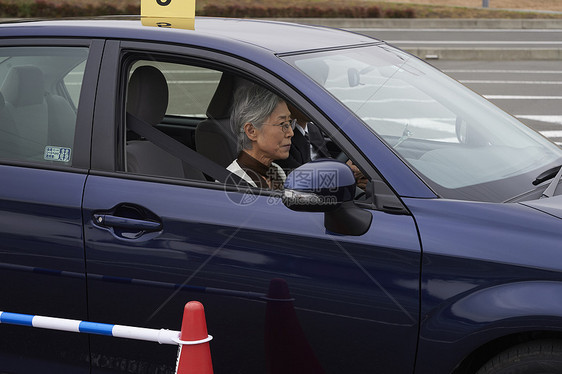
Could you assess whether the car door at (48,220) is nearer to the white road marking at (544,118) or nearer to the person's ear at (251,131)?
the person's ear at (251,131)

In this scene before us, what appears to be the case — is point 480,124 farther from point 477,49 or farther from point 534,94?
point 477,49

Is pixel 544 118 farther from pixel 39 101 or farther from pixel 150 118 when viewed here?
pixel 39 101

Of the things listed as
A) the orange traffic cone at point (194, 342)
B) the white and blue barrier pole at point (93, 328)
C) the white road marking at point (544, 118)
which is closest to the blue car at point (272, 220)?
the white and blue barrier pole at point (93, 328)

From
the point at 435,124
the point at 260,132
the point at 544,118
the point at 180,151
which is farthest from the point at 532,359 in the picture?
the point at 544,118

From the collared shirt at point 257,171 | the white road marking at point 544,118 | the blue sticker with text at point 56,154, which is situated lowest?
the white road marking at point 544,118

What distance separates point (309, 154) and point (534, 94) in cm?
964

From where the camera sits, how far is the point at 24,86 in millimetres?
3379

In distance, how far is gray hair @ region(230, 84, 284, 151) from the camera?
3.22 metres

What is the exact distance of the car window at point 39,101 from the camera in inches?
124

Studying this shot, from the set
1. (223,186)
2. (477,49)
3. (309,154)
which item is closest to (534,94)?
(477,49)

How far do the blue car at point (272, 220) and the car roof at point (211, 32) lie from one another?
0.01 meters

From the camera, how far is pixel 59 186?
2998 mm

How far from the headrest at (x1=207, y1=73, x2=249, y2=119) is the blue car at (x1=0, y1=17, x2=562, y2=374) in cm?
5

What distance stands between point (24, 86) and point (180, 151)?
0.72 m
